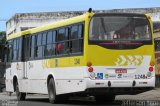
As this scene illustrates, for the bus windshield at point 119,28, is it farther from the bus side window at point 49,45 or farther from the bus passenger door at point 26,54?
the bus passenger door at point 26,54

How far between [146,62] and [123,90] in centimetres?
132

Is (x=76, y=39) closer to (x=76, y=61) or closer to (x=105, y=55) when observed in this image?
(x=76, y=61)

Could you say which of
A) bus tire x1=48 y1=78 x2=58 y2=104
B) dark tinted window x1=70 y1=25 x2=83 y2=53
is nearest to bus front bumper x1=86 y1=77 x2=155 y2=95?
dark tinted window x1=70 y1=25 x2=83 y2=53

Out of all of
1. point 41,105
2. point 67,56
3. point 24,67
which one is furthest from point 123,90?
point 24,67

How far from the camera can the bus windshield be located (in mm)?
17391

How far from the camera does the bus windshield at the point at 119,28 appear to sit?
17.4 metres

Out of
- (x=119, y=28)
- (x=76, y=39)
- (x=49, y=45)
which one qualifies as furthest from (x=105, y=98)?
(x=119, y=28)

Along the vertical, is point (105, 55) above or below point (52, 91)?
above

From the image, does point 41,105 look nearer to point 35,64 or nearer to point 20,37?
point 35,64

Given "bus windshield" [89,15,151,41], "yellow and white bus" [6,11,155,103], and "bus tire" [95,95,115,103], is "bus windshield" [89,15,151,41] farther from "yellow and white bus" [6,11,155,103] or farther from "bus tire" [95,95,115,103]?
"bus tire" [95,95,115,103]

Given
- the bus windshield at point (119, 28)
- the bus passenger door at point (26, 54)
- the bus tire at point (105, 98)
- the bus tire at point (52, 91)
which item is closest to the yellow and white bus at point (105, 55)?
the bus windshield at point (119, 28)

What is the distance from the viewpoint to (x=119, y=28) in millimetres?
17641

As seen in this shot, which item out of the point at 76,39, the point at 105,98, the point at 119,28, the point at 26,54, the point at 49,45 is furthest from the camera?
the point at 26,54

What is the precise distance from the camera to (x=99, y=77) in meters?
17.2
